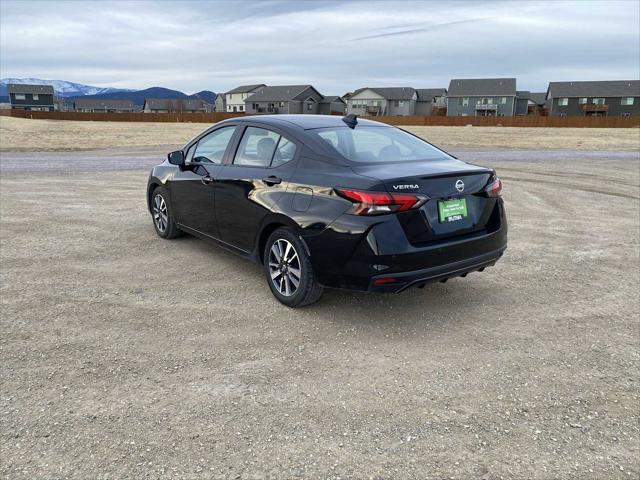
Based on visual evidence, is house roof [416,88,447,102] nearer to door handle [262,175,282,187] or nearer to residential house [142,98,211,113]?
residential house [142,98,211,113]

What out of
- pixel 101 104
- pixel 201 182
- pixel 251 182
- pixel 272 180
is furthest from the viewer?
pixel 101 104

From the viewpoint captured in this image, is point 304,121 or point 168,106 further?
point 168,106

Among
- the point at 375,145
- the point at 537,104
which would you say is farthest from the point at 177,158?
the point at 537,104

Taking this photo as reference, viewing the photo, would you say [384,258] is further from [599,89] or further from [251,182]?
[599,89]

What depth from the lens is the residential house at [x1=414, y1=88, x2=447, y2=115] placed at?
9906cm

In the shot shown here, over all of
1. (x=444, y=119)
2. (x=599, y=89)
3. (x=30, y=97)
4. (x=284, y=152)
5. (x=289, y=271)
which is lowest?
(x=289, y=271)

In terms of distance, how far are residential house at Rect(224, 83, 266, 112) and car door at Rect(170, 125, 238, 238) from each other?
102 metres

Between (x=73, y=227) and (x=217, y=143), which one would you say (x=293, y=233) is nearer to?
(x=217, y=143)

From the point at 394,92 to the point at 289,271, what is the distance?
96.4 meters

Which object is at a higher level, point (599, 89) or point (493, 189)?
point (599, 89)

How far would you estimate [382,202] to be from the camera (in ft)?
12.7

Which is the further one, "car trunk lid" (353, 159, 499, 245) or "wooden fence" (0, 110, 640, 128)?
"wooden fence" (0, 110, 640, 128)

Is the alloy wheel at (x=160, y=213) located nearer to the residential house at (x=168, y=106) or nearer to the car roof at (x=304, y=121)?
the car roof at (x=304, y=121)

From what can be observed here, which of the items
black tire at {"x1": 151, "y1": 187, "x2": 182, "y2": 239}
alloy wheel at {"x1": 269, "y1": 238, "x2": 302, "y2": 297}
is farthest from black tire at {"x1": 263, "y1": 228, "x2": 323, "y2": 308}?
black tire at {"x1": 151, "y1": 187, "x2": 182, "y2": 239}
